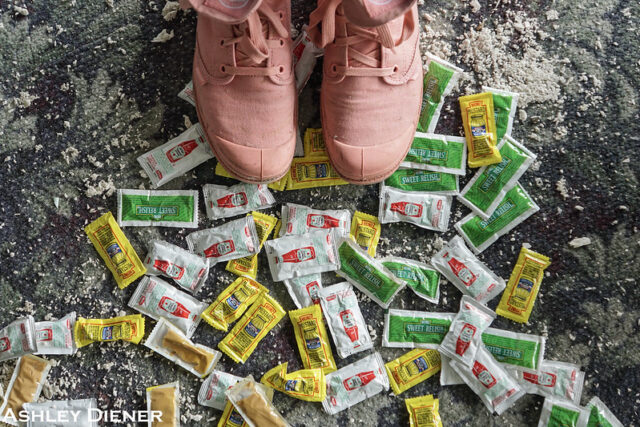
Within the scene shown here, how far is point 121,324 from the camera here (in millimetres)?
876

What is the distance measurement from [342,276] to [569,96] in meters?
0.50

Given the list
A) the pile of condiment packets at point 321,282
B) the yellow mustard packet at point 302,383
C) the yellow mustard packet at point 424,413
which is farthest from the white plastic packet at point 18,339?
the yellow mustard packet at point 424,413

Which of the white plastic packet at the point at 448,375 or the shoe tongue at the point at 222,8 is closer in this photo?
the shoe tongue at the point at 222,8

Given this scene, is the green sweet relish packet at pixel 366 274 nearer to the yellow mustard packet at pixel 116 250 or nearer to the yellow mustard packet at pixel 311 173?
the yellow mustard packet at pixel 311 173

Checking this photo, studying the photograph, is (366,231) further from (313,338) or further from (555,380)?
(555,380)

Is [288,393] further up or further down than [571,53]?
further down

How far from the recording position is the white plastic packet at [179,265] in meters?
0.88

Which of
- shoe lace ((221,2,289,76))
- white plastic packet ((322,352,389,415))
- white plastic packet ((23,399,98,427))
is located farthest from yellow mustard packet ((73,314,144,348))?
shoe lace ((221,2,289,76))

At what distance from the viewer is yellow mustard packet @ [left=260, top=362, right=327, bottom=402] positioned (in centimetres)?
86

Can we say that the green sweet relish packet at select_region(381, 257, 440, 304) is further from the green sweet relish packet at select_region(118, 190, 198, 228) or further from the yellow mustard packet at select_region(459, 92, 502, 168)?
the green sweet relish packet at select_region(118, 190, 198, 228)

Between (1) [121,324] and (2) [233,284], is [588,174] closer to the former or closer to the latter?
(2) [233,284]

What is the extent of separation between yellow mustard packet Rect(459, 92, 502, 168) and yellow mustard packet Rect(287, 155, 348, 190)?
0.23 m

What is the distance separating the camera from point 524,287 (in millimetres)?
877

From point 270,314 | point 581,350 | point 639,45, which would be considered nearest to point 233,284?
point 270,314
